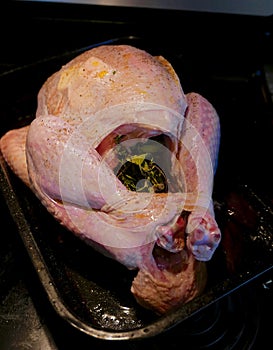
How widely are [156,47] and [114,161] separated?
2.21ft

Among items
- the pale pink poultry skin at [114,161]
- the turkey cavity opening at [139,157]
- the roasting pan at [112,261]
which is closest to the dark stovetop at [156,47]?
the roasting pan at [112,261]

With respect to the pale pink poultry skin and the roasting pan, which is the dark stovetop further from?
the pale pink poultry skin

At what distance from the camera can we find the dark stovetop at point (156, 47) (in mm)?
1400

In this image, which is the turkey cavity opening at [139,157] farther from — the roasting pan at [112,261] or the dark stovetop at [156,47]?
the dark stovetop at [156,47]

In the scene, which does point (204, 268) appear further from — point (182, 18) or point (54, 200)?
point (182, 18)

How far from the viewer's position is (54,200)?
135 cm

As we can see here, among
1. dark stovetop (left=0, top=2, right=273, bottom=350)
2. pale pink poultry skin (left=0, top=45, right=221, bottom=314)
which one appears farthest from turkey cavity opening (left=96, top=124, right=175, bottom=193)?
dark stovetop (left=0, top=2, right=273, bottom=350)

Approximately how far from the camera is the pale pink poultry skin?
1221 mm

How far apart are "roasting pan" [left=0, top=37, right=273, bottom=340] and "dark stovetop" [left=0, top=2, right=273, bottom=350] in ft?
0.16

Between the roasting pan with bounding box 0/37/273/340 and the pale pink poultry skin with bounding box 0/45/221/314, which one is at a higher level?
the pale pink poultry skin with bounding box 0/45/221/314

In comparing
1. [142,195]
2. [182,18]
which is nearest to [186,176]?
[142,195]

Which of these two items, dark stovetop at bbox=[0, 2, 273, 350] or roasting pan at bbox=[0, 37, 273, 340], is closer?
roasting pan at bbox=[0, 37, 273, 340]

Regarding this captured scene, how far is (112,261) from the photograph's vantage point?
1.44 meters

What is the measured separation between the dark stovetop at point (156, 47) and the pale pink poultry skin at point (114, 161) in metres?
0.23
